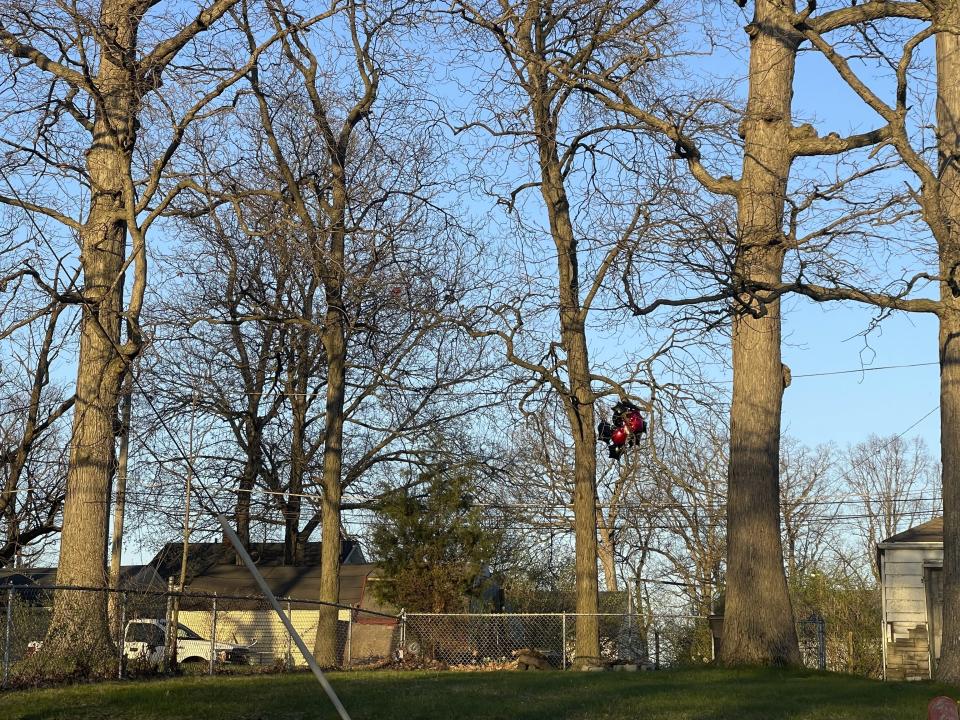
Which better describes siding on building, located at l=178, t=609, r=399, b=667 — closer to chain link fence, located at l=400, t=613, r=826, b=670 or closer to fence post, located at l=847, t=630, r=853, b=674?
chain link fence, located at l=400, t=613, r=826, b=670

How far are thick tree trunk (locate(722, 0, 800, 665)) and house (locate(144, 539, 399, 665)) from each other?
12.2m

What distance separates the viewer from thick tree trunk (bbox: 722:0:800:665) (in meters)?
13.3

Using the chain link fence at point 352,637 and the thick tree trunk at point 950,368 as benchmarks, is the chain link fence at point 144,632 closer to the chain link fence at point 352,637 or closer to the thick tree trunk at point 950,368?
the chain link fence at point 352,637

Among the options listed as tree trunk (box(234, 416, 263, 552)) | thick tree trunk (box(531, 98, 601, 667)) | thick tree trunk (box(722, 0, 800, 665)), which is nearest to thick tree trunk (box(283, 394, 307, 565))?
tree trunk (box(234, 416, 263, 552))

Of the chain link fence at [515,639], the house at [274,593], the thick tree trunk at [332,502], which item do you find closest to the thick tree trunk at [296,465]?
the house at [274,593]

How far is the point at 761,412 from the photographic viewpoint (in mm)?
13930

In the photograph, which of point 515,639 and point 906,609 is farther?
point 515,639

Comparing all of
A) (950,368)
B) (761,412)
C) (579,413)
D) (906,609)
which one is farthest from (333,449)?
(950,368)

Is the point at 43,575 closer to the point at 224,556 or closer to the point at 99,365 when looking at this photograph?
the point at 224,556

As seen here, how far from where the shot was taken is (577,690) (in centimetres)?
1063

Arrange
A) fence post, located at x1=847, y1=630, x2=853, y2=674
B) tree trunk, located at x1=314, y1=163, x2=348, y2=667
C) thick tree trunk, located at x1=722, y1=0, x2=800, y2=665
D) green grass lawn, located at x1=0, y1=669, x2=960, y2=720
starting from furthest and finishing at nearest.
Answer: fence post, located at x1=847, y1=630, x2=853, y2=674
tree trunk, located at x1=314, y1=163, x2=348, y2=667
thick tree trunk, located at x1=722, y1=0, x2=800, y2=665
green grass lawn, located at x1=0, y1=669, x2=960, y2=720

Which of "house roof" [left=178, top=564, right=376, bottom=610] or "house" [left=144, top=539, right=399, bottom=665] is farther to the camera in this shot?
"house roof" [left=178, top=564, right=376, bottom=610]

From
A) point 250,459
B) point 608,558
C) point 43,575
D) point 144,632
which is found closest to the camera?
point 144,632

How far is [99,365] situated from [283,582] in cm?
2315
